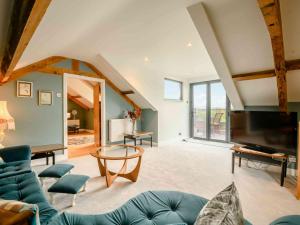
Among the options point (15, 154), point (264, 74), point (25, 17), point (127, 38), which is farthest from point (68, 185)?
point (264, 74)

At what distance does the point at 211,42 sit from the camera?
269 centimetres

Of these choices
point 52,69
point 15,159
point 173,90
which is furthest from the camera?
point 173,90

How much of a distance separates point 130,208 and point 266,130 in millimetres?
3106

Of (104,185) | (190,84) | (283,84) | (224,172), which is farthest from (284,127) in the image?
(190,84)

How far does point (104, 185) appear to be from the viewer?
2842mm

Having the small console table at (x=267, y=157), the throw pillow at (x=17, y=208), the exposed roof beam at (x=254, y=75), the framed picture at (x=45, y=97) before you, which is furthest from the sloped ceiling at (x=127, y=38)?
the small console table at (x=267, y=157)

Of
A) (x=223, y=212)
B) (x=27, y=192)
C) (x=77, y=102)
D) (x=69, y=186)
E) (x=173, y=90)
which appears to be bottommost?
(x=69, y=186)

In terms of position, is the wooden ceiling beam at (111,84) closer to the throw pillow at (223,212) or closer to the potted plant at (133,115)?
the potted plant at (133,115)

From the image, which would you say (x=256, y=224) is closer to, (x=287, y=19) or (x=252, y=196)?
(x=252, y=196)

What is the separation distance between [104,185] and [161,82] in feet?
13.6

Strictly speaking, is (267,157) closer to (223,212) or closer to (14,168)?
(223,212)

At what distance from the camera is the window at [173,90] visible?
6.50 meters

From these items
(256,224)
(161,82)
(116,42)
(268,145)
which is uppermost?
(116,42)

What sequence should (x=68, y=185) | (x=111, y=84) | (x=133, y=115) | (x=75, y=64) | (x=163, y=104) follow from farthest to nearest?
(x=163, y=104) < (x=133, y=115) < (x=111, y=84) < (x=75, y=64) < (x=68, y=185)
